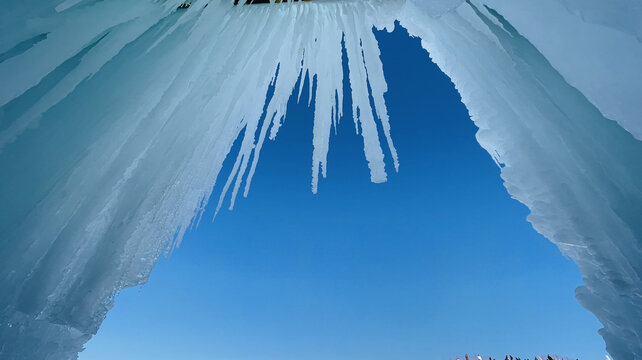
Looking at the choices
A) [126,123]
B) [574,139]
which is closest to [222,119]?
[126,123]

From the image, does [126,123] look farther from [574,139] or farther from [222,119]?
[574,139]

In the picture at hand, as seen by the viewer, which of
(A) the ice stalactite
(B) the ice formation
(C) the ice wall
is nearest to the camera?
(C) the ice wall

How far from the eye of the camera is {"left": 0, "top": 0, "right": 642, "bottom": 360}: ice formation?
1.51 m

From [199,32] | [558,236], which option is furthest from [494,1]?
[199,32]

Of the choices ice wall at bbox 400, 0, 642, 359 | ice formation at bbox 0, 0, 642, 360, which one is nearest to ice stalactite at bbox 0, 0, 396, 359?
ice formation at bbox 0, 0, 642, 360

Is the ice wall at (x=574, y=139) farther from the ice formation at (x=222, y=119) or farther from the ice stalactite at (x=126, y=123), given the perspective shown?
the ice stalactite at (x=126, y=123)

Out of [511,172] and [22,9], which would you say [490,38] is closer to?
[511,172]

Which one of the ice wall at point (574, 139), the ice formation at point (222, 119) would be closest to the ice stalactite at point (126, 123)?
the ice formation at point (222, 119)

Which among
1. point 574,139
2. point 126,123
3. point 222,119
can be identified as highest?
point 222,119

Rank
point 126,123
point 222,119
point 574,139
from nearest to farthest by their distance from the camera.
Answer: point 574,139, point 126,123, point 222,119

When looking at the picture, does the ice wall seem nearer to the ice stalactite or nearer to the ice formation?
the ice formation

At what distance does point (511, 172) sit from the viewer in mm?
1918

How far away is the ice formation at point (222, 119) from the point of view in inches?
59.6

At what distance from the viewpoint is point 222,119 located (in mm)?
3064
